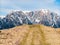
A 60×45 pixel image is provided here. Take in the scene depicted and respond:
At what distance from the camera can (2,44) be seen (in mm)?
111500

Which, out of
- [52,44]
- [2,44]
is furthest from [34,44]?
[2,44]

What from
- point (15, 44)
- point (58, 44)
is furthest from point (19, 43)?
point (58, 44)

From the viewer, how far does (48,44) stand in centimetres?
11200

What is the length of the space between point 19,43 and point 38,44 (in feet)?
33.4

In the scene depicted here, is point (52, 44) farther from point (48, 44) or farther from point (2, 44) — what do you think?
point (2, 44)

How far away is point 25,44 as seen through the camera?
10850 centimetres

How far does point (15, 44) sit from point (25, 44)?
5.20 meters

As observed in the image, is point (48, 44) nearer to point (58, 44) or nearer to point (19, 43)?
point (58, 44)

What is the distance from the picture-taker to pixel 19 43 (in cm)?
11112

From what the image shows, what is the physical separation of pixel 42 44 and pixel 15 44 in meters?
14.3

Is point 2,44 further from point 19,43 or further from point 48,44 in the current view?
point 48,44

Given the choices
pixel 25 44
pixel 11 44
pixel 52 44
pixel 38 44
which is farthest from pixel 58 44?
pixel 11 44

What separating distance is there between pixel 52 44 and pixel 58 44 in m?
3.30

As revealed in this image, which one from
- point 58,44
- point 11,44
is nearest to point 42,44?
point 58,44
